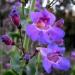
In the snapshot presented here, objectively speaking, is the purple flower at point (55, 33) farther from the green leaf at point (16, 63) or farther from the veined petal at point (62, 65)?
the green leaf at point (16, 63)

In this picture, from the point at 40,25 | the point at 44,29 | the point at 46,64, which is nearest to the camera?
the point at 46,64

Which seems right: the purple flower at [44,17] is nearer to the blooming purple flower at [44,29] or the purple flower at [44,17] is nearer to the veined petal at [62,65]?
the blooming purple flower at [44,29]

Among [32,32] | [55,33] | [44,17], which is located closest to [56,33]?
[55,33]

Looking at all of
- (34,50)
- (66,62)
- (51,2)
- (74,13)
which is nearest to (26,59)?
(34,50)

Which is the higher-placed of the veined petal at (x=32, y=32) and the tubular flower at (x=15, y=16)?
the tubular flower at (x=15, y=16)

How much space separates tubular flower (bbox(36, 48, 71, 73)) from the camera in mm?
1856

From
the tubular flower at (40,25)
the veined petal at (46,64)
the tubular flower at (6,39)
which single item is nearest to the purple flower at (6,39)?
the tubular flower at (6,39)

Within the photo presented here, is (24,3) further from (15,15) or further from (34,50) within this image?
(34,50)

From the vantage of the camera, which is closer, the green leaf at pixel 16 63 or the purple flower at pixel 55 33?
the purple flower at pixel 55 33

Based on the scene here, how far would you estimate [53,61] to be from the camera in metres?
1.93

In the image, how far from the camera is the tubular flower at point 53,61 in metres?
1.86

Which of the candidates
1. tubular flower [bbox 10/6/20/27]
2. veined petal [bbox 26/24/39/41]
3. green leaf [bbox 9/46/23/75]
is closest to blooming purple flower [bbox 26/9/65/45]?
veined petal [bbox 26/24/39/41]

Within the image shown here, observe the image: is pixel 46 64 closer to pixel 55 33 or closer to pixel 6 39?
pixel 55 33

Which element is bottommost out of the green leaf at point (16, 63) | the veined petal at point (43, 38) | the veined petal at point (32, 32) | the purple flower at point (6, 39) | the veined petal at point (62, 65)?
the green leaf at point (16, 63)
